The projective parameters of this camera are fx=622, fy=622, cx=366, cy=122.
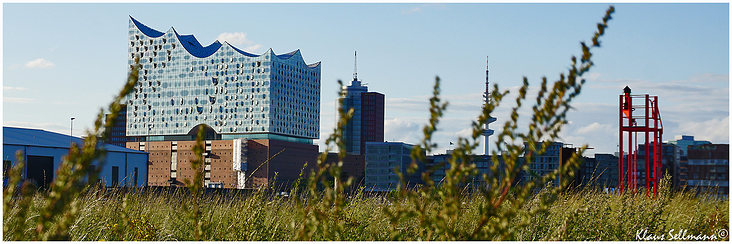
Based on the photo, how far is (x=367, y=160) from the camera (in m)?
94.1

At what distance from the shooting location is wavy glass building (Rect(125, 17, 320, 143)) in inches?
3720

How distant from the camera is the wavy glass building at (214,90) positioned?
3720 inches

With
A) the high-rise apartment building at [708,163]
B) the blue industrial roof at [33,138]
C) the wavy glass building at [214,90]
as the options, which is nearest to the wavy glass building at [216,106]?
the wavy glass building at [214,90]

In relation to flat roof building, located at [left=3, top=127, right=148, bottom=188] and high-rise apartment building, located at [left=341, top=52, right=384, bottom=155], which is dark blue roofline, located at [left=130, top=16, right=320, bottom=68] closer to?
flat roof building, located at [left=3, top=127, right=148, bottom=188]

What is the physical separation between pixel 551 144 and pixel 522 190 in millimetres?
237

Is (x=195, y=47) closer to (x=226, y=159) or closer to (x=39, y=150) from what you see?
(x=226, y=159)

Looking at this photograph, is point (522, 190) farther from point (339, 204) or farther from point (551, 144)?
point (339, 204)

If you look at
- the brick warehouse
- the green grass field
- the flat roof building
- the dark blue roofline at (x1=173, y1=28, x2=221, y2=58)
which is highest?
the dark blue roofline at (x1=173, y1=28, x2=221, y2=58)

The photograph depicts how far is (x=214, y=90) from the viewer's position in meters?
95.2

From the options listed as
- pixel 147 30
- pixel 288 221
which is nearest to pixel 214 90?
pixel 147 30

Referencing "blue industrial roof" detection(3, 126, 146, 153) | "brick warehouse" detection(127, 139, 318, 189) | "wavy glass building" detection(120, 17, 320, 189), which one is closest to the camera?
"blue industrial roof" detection(3, 126, 146, 153)

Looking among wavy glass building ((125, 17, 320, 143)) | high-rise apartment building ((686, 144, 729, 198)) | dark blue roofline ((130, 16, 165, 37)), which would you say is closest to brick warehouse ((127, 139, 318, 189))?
wavy glass building ((125, 17, 320, 143))

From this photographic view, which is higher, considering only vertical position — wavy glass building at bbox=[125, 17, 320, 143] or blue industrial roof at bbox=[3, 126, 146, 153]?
wavy glass building at bbox=[125, 17, 320, 143]

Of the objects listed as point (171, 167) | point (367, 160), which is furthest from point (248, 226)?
point (171, 167)
